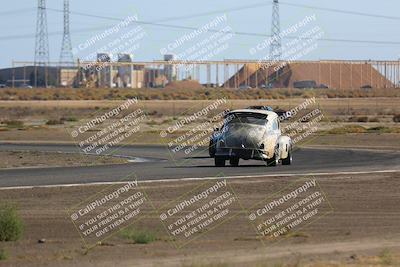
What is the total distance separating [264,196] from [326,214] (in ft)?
10.9

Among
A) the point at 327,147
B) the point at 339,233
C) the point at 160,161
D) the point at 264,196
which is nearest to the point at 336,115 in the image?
the point at 327,147

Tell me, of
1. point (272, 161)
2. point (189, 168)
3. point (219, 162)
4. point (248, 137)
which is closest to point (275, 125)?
point (272, 161)

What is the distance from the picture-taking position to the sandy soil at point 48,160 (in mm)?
36562

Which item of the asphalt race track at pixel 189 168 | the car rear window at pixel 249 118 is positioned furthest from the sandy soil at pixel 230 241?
the car rear window at pixel 249 118

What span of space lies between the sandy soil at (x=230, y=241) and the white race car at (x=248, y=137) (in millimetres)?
7802

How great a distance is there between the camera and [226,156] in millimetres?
32844

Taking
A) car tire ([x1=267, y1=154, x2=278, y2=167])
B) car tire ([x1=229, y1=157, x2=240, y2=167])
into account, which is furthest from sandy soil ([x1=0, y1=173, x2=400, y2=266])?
car tire ([x1=229, y1=157, x2=240, y2=167])

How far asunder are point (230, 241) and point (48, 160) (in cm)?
2229

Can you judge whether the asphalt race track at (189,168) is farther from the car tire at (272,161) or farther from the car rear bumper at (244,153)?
the car rear bumper at (244,153)

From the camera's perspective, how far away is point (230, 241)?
1703cm

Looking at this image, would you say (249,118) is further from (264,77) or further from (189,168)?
(264,77)

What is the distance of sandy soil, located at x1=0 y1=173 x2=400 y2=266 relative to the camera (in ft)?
49.5

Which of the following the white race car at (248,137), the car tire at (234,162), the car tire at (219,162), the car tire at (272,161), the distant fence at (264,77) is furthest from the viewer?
the distant fence at (264,77)

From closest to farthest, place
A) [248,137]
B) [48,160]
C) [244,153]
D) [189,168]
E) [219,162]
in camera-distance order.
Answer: [248,137], [244,153], [189,168], [219,162], [48,160]
